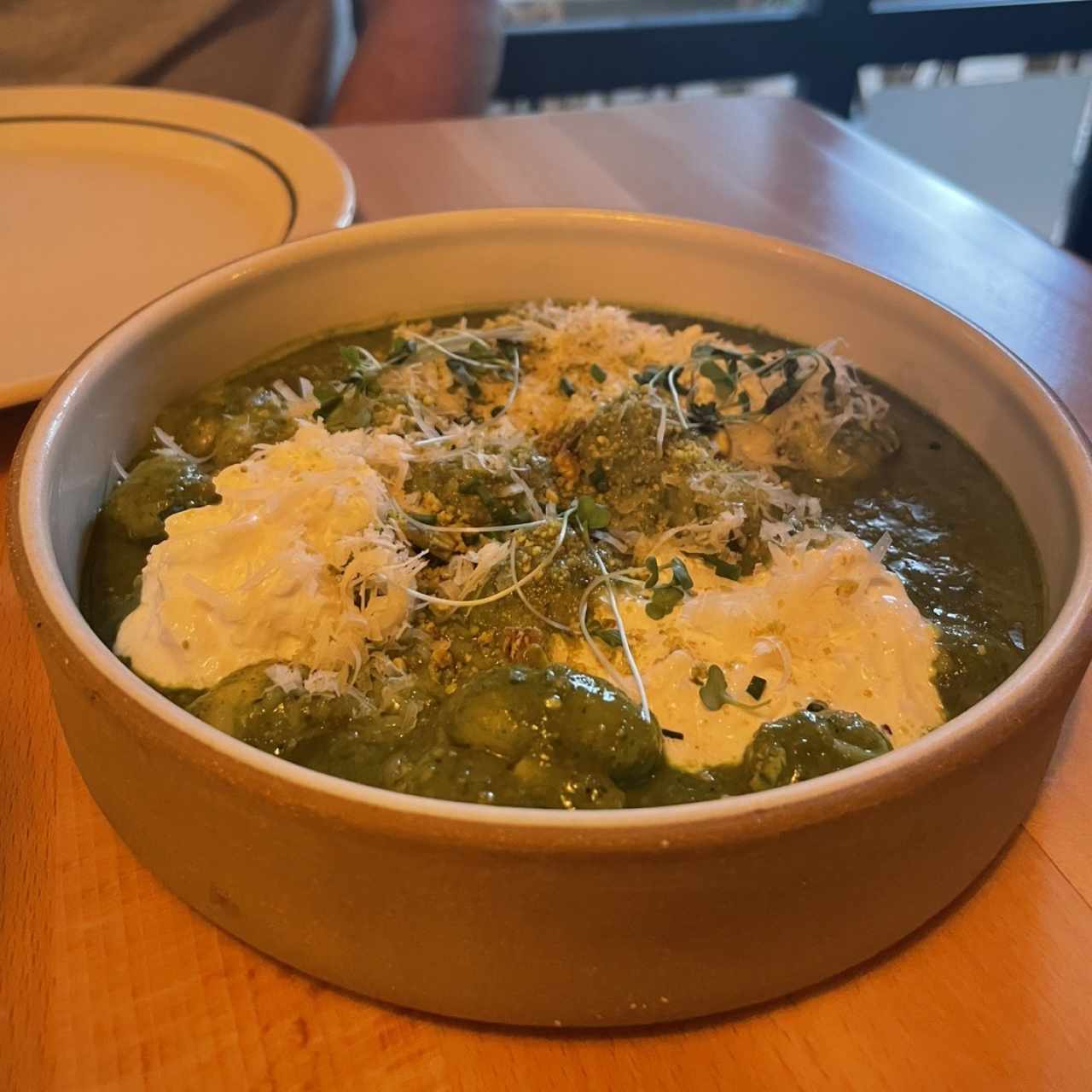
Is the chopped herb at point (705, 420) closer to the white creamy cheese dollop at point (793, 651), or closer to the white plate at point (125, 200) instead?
the white creamy cheese dollop at point (793, 651)

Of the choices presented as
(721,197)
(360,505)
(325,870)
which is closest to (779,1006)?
(325,870)

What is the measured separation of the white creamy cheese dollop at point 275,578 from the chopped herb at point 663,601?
219mm

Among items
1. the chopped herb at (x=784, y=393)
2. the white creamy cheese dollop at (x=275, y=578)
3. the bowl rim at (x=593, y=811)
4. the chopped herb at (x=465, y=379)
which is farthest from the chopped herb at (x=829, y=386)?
the white creamy cheese dollop at (x=275, y=578)

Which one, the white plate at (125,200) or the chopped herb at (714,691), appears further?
the white plate at (125,200)

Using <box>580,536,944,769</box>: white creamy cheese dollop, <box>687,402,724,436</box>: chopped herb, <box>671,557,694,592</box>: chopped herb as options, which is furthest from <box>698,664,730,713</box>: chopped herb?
<box>687,402,724,436</box>: chopped herb

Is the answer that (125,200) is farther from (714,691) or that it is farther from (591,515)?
(714,691)

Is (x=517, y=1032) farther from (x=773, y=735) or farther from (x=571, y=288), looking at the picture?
(x=571, y=288)

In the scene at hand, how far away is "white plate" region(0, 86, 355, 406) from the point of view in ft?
4.97

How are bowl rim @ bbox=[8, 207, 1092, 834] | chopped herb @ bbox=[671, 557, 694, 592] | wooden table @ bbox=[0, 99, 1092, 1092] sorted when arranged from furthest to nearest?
chopped herb @ bbox=[671, 557, 694, 592], wooden table @ bbox=[0, 99, 1092, 1092], bowl rim @ bbox=[8, 207, 1092, 834]

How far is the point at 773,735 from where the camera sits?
0.83 metres

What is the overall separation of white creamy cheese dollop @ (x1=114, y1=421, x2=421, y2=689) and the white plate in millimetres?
398

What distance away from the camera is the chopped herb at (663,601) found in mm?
979

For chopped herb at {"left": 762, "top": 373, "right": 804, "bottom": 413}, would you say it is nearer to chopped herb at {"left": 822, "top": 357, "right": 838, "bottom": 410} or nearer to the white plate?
chopped herb at {"left": 822, "top": 357, "right": 838, "bottom": 410}

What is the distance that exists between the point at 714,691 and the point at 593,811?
0.91 feet
